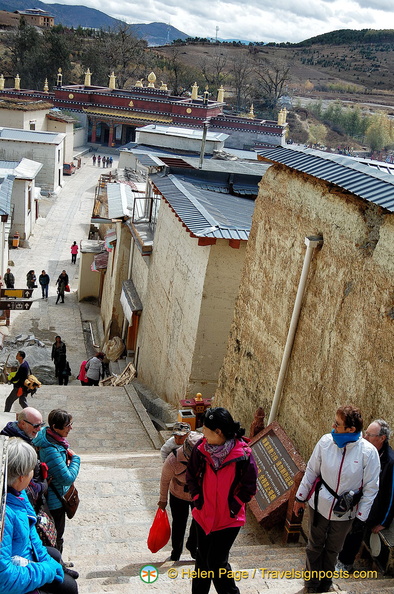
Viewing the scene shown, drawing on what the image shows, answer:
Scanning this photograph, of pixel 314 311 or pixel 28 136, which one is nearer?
pixel 314 311

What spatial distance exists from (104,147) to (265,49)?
79.5 meters

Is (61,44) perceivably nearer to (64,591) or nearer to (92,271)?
(92,271)

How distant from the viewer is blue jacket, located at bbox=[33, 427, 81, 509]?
4.49 meters

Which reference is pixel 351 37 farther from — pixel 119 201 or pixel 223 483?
pixel 223 483

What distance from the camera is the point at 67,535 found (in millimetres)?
5910

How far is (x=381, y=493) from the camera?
4562mm

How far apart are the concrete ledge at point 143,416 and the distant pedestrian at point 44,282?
8825 mm

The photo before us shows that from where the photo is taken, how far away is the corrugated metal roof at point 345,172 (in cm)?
531

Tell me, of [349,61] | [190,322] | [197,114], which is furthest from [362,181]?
[349,61]

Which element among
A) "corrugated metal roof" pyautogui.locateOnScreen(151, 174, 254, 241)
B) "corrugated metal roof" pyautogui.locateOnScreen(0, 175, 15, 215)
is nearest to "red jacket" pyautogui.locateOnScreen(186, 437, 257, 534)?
"corrugated metal roof" pyautogui.locateOnScreen(151, 174, 254, 241)

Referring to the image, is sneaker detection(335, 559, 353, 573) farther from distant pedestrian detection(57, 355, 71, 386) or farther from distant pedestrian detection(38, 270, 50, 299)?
distant pedestrian detection(38, 270, 50, 299)

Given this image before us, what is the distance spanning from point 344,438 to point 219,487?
35.2 inches

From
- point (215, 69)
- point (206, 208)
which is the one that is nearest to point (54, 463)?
point (206, 208)

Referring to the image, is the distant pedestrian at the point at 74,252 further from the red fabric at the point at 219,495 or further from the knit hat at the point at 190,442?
the red fabric at the point at 219,495
